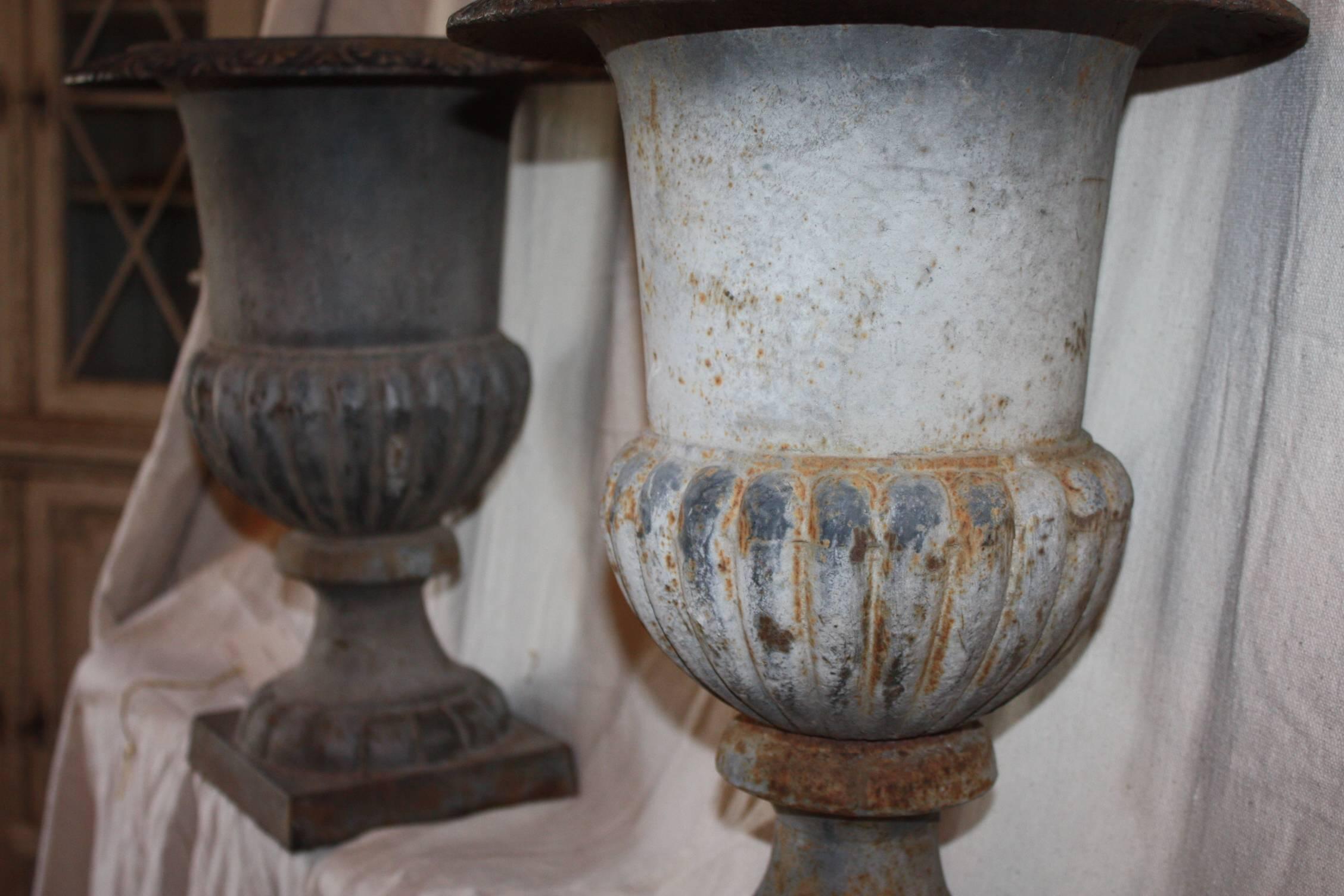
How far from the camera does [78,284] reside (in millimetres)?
2492

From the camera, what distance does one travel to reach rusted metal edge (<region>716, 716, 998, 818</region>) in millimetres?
942

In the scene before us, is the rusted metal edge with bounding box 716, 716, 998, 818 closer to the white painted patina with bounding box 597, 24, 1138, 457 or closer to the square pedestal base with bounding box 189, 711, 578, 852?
the white painted patina with bounding box 597, 24, 1138, 457

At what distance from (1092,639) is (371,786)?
761 mm

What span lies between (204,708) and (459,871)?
55 cm

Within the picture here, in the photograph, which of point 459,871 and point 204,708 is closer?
point 459,871

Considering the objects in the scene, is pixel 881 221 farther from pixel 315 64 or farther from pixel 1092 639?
pixel 315 64

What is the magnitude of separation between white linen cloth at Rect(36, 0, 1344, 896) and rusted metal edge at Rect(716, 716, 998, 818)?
208mm

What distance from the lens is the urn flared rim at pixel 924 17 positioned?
0.78m

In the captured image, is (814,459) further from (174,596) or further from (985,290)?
(174,596)

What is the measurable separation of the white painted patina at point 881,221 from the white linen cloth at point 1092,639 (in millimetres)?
185

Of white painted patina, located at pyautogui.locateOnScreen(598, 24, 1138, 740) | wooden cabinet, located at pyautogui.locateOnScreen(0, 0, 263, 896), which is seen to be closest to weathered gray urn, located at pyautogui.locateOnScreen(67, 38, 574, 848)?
white painted patina, located at pyautogui.locateOnScreen(598, 24, 1138, 740)

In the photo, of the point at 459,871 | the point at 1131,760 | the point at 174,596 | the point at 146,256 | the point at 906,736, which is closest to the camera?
the point at 906,736

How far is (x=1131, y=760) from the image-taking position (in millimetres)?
1120

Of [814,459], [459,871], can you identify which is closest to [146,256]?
[459,871]
